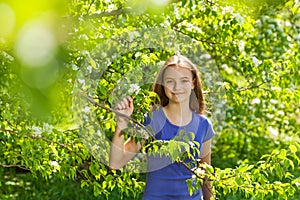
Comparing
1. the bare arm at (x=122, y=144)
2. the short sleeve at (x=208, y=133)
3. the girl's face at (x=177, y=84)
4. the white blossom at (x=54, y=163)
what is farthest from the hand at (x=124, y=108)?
the white blossom at (x=54, y=163)

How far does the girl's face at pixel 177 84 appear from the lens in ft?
7.37

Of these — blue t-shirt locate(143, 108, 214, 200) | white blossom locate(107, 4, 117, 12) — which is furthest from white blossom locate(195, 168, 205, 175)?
white blossom locate(107, 4, 117, 12)

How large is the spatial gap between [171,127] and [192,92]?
0.86ft

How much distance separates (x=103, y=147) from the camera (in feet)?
9.32

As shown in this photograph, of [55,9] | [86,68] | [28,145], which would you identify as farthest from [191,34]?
[55,9]

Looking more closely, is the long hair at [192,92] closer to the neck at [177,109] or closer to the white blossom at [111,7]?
the neck at [177,109]

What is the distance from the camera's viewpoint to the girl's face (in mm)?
2246

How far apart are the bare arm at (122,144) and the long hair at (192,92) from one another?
0.22m

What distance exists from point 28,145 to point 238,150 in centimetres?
410

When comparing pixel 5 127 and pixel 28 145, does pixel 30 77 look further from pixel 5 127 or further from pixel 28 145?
pixel 5 127

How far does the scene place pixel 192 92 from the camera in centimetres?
246

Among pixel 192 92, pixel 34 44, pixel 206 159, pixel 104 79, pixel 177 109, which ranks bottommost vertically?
pixel 34 44

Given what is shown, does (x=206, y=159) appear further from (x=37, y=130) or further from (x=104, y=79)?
(x=37, y=130)

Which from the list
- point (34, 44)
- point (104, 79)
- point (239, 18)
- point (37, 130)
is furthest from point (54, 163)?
point (34, 44)
